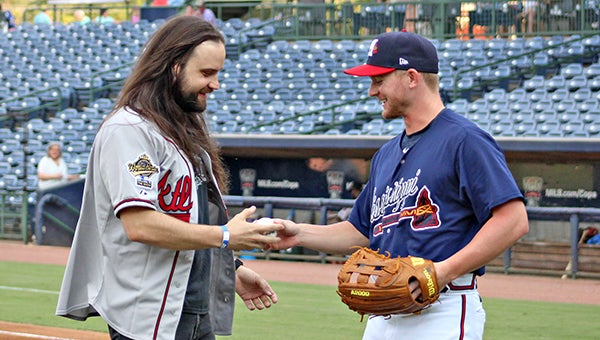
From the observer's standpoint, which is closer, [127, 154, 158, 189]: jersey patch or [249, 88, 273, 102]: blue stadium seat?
[127, 154, 158, 189]: jersey patch

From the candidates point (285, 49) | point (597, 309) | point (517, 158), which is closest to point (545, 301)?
point (597, 309)

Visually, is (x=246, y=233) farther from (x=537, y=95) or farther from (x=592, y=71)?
(x=592, y=71)

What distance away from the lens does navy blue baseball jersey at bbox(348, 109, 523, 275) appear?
3305 millimetres

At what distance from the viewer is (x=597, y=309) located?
9.75 meters

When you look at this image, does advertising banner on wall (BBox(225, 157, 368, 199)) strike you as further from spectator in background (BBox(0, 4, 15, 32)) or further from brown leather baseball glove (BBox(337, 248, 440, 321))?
spectator in background (BBox(0, 4, 15, 32))

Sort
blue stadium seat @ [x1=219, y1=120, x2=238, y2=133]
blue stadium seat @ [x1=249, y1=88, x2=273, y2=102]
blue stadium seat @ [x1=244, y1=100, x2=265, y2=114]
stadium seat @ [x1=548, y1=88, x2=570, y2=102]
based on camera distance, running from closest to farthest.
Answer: stadium seat @ [x1=548, y1=88, x2=570, y2=102] < blue stadium seat @ [x1=219, y1=120, x2=238, y2=133] < blue stadium seat @ [x1=244, y1=100, x2=265, y2=114] < blue stadium seat @ [x1=249, y1=88, x2=273, y2=102]

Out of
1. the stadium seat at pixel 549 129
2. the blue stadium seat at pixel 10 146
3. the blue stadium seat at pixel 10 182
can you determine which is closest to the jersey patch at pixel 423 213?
the stadium seat at pixel 549 129

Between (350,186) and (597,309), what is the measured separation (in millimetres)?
6048

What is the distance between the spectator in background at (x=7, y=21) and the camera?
27.0 metres

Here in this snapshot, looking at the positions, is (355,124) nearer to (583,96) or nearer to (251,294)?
(583,96)

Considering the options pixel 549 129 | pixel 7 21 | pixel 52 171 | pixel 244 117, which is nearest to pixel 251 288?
pixel 549 129

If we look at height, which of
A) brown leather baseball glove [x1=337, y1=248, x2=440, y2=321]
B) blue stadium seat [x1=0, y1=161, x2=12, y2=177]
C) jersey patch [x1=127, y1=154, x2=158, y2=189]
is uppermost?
jersey patch [x1=127, y1=154, x2=158, y2=189]

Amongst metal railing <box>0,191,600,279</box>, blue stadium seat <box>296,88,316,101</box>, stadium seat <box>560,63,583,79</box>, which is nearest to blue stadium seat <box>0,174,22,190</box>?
metal railing <box>0,191,600,279</box>

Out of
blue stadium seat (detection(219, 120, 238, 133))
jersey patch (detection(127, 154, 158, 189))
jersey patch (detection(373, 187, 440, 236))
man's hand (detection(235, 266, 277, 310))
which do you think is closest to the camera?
jersey patch (detection(127, 154, 158, 189))
